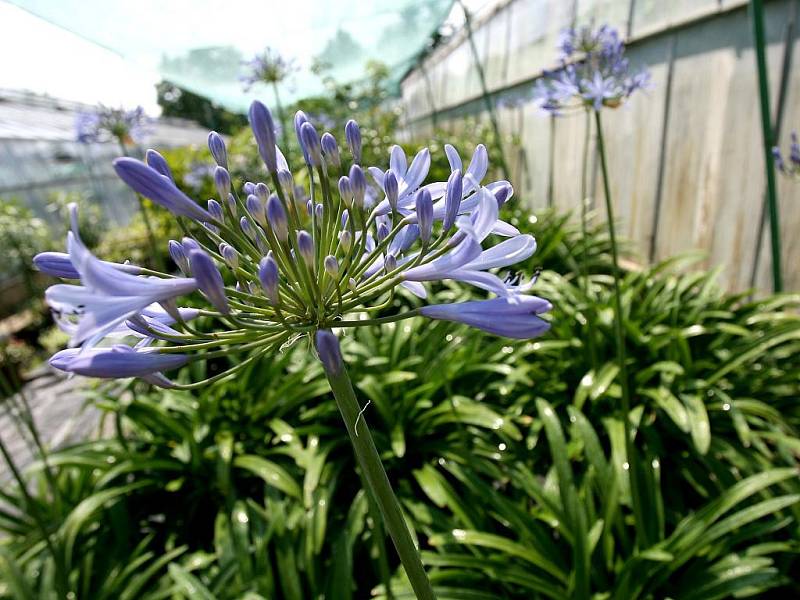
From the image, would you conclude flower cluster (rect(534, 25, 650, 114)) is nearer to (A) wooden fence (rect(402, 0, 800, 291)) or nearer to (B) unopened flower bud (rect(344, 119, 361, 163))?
(A) wooden fence (rect(402, 0, 800, 291))

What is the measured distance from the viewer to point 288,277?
2.73 feet

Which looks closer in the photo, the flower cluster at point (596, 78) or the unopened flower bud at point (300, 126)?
the unopened flower bud at point (300, 126)

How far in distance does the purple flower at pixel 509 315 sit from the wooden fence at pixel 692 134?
2851mm

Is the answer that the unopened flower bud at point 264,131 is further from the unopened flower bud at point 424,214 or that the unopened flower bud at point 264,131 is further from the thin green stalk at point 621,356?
the thin green stalk at point 621,356

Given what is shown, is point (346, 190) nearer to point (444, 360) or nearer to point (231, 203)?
point (231, 203)

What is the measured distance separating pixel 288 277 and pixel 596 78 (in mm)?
1926

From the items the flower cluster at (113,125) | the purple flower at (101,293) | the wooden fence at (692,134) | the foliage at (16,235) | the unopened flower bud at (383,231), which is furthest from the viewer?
the foliage at (16,235)

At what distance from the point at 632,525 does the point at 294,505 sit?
5.01ft

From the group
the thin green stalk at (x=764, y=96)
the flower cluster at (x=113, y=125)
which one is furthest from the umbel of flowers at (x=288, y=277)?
the flower cluster at (x=113, y=125)

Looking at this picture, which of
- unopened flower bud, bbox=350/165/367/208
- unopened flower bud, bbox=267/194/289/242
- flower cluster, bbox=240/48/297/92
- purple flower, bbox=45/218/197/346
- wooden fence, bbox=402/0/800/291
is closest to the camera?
purple flower, bbox=45/218/197/346

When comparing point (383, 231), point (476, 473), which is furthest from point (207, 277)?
point (476, 473)

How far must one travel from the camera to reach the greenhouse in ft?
2.57

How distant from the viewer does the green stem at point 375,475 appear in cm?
80

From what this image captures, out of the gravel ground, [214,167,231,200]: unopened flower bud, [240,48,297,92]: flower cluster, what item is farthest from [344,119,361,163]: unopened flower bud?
the gravel ground
